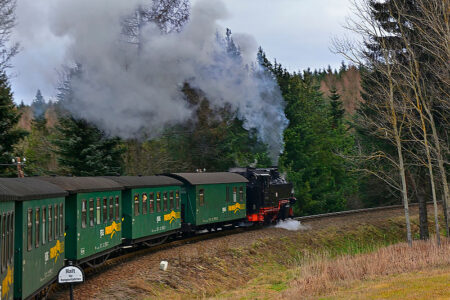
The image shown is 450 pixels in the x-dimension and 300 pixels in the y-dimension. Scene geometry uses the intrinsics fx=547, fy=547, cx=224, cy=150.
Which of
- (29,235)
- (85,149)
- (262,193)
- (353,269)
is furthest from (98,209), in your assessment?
(85,149)

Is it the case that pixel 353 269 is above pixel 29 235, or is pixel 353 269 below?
below

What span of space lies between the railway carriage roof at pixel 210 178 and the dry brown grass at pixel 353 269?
24.8 ft

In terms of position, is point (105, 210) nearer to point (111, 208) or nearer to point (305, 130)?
point (111, 208)

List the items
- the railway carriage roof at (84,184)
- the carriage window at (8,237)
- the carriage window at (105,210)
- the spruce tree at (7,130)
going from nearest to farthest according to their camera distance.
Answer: the carriage window at (8,237) < the railway carriage roof at (84,184) < the carriage window at (105,210) < the spruce tree at (7,130)

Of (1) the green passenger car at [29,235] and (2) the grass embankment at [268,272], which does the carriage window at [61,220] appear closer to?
(1) the green passenger car at [29,235]

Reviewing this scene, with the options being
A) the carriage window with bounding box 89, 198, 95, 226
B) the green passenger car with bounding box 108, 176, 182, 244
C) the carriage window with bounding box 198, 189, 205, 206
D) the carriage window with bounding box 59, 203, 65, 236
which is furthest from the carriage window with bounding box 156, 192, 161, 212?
the carriage window with bounding box 59, 203, 65, 236

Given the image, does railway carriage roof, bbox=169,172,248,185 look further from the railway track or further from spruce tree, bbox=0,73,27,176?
spruce tree, bbox=0,73,27,176

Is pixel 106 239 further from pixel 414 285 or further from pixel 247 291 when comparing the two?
pixel 414 285

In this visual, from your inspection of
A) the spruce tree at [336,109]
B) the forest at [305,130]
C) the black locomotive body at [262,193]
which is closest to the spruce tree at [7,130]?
the forest at [305,130]

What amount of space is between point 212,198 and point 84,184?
11334 mm

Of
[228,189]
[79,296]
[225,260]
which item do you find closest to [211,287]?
[225,260]

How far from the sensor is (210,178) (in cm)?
2747

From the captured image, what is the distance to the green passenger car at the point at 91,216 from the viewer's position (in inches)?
613

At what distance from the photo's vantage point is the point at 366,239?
3344 cm
